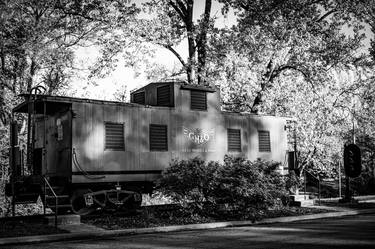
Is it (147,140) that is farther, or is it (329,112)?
(329,112)

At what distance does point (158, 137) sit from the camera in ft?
55.6

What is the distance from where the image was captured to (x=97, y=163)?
15.2m

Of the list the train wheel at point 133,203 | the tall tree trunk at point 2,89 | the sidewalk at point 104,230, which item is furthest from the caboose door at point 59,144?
the tall tree trunk at point 2,89

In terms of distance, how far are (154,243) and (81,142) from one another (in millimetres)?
5940

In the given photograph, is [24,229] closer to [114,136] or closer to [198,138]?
[114,136]

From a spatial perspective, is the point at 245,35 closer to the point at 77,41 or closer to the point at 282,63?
the point at 282,63

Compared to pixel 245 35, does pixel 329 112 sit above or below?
below

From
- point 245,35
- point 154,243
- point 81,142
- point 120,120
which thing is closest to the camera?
point 154,243

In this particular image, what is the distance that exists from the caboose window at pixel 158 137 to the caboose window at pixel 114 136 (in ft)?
4.19

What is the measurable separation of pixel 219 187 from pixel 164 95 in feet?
15.9

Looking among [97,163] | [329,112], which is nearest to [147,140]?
[97,163]

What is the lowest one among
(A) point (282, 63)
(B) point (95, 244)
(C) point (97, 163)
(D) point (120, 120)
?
(B) point (95, 244)

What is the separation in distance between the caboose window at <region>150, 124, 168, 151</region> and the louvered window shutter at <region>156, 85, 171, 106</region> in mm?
1209

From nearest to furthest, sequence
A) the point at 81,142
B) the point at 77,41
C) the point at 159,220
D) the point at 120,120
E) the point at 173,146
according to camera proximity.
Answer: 1. the point at 159,220
2. the point at 81,142
3. the point at 120,120
4. the point at 173,146
5. the point at 77,41
